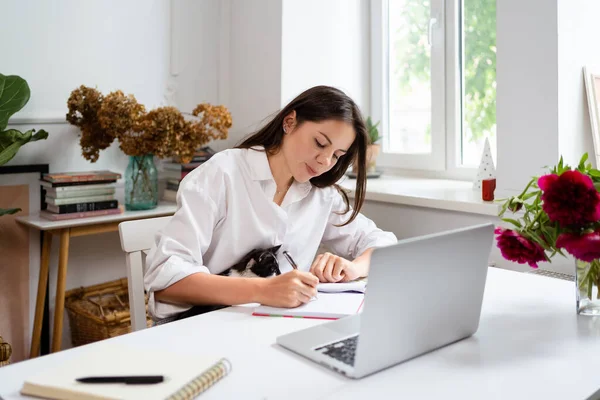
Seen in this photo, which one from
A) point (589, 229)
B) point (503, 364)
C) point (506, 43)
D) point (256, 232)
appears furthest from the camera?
point (506, 43)

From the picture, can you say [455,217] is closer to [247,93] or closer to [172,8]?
[247,93]

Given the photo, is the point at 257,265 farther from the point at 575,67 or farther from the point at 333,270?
the point at 575,67

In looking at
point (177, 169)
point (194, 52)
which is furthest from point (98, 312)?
point (194, 52)

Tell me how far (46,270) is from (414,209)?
4.58ft

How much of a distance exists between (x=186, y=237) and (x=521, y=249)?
28.0 inches

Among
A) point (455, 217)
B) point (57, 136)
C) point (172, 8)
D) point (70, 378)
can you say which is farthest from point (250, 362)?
point (172, 8)

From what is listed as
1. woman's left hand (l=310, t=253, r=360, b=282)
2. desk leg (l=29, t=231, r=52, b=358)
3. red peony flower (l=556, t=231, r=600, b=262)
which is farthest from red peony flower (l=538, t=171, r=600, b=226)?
desk leg (l=29, t=231, r=52, b=358)

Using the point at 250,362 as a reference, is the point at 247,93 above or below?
above

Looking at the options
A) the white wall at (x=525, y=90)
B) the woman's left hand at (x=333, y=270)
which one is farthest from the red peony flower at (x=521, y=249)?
the white wall at (x=525, y=90)

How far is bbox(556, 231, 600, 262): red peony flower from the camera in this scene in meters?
0.96

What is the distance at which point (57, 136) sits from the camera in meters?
2.38

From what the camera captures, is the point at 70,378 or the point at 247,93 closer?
the point at 70,378

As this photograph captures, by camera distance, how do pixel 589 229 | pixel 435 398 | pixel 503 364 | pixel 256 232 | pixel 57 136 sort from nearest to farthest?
pixel 435 398, pixel 503 364, pixel 589 229, pixel 256 232, pixel 57 136

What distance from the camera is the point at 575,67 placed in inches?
71.6
